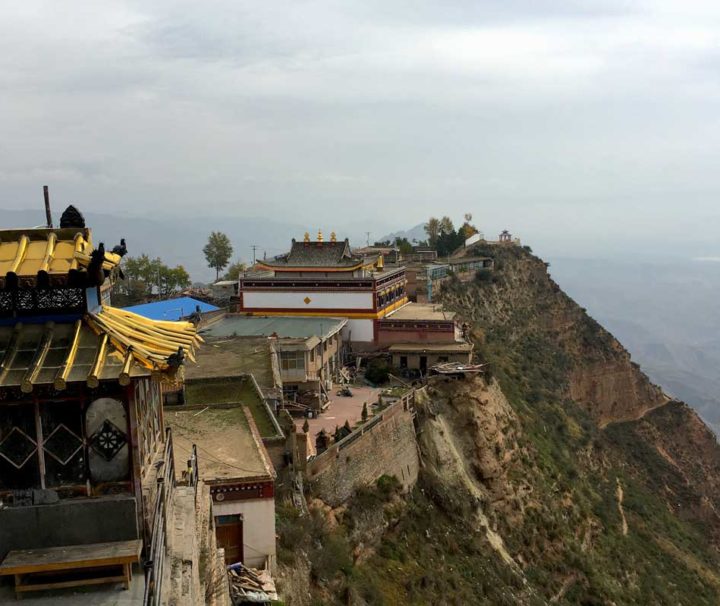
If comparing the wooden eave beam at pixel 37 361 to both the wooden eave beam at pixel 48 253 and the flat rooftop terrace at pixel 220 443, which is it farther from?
the flat rooftop terrace at pixel 220 443

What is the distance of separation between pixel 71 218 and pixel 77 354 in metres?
2.30

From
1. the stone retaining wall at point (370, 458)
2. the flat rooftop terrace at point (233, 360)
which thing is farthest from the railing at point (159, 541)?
the flat rooftop terrace at point (233, 360)

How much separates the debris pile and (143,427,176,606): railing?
4151 mm

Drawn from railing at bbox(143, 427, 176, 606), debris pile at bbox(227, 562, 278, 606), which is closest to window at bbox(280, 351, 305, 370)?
debris pile at bbox(227, 562, 278, 606)

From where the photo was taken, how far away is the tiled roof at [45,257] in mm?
8688

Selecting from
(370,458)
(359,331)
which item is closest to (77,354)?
(370,458)

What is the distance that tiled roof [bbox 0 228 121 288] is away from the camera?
8.69m

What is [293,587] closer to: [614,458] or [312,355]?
[312,355]

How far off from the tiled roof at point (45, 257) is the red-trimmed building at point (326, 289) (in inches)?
1376

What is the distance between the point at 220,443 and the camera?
19.6 metres

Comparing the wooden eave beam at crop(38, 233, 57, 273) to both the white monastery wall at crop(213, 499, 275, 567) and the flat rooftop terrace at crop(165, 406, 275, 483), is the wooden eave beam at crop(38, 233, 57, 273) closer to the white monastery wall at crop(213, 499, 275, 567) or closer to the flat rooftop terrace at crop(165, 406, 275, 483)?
the flat rooftop terrace at crop(165, 406, 275, 483)

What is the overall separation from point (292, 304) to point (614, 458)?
29971 millimetres

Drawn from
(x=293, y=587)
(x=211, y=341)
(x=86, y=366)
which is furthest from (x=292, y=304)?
(x=86, y=366)

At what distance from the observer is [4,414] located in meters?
8.29
